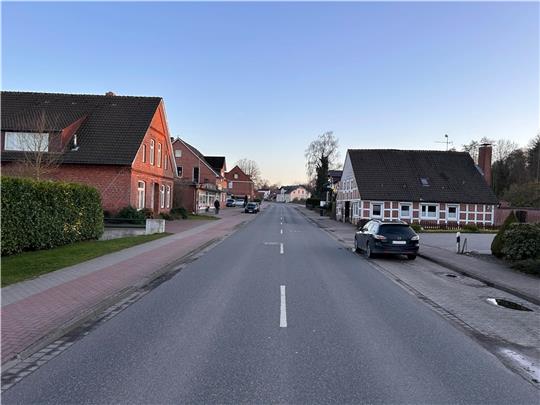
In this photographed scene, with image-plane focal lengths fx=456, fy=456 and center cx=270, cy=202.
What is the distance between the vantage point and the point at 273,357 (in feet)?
18.4

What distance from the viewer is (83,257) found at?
13891mm

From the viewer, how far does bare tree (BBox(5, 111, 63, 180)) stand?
88.3 ft

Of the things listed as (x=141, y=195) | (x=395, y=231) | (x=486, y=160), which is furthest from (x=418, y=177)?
(x=395, y=231)

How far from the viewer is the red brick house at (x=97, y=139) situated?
29.8m

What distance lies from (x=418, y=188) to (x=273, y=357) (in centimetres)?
3881

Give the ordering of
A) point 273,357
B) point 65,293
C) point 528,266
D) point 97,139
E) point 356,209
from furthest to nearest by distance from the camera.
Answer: point 356,209 → point 97,139 → point 528,266 → point 65,293 → point 273,357

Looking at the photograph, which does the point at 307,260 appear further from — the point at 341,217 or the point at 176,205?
the point at 341,217

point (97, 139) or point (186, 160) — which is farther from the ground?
point (186, 160)

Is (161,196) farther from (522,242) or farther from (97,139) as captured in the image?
(522,242)

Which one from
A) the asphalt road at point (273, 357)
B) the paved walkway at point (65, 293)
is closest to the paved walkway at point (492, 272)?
the asphalt road at point (273, 357)

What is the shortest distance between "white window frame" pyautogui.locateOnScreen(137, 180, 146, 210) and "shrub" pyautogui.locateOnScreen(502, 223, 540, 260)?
77.8 ft

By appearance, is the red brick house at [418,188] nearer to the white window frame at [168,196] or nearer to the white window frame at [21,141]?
the white window frame at [168,196]

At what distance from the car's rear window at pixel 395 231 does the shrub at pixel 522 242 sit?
3227 millimetres

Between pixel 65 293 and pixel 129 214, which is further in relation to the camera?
pixel 129 214
